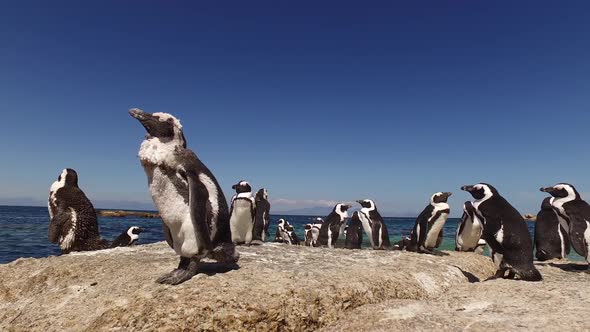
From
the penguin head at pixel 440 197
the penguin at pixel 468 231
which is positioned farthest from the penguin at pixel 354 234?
the penguin at pixel 468 231

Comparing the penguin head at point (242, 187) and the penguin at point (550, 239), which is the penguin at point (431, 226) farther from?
the penguin head at point (242, 187)

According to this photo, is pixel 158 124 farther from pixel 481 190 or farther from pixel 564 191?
pixel 564 191

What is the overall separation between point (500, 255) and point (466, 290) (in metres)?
1.39

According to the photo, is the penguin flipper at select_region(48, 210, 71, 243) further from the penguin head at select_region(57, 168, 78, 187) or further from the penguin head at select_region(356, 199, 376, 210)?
the penguin head at select_region(356, 199, 376, 210)

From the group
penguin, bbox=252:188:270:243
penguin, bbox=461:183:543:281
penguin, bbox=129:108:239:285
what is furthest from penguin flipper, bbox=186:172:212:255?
penguin, bbox=252:188:270:243

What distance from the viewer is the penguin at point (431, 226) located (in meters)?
9.21

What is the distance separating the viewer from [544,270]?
24.2 feet

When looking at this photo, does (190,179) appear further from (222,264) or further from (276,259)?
(276,259)

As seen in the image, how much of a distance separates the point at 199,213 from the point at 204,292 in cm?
82

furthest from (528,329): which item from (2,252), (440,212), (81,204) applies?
(2,252)

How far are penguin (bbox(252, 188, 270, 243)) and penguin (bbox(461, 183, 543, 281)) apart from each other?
6.38 m

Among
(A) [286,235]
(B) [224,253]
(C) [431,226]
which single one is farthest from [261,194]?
(B) [224,253]

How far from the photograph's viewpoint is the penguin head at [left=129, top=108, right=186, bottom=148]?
429 cm

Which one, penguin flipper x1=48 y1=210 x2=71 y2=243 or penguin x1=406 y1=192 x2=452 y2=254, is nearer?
penguin flipper x1=48 y1=210 x2=71 y2=243
